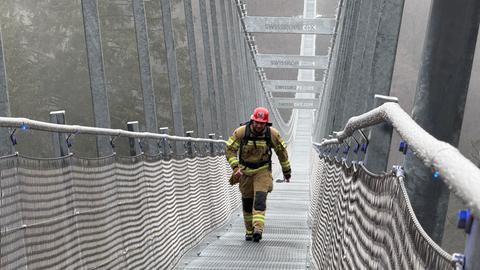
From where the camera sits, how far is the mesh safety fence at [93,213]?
2.99m

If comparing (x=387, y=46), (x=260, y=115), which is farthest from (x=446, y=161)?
(x=260, y=115)

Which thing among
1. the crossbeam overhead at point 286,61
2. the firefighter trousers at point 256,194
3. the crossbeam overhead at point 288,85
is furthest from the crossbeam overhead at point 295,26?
the firefighter trousers at point 256,194

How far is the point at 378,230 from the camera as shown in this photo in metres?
2.46

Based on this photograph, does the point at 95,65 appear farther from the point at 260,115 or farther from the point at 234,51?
the point at 234,51

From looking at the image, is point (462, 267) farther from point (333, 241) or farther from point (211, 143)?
point (211, 143)

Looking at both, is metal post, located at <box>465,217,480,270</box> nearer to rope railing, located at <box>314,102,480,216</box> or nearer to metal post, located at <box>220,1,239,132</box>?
rope railing, located at <box>314,102,480,216</box>

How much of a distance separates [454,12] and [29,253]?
166 cm

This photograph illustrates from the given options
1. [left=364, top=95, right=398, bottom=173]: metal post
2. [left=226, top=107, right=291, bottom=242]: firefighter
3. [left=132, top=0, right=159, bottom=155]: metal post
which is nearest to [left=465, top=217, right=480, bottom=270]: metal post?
[left=364, top=95, right=398, bottom=173]: metal post

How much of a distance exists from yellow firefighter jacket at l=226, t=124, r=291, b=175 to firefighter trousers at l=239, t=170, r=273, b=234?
8 centimetres

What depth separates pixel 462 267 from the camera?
1.41 meters

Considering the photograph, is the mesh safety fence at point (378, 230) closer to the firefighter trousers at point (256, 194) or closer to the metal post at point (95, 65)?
the metal post at point (95, 65)

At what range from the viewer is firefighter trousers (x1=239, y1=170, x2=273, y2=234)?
8.17m

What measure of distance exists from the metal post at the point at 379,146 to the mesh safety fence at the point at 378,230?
1.8 inches

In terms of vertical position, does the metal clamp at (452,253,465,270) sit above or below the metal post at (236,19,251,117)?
above
